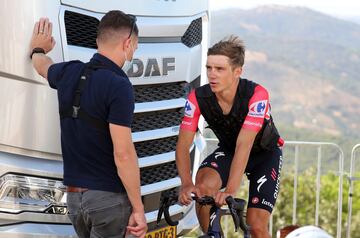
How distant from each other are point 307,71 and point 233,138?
7428 cm

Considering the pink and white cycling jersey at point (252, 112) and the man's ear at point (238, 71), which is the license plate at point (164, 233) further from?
Answer: the man's ear at point (238, 71)

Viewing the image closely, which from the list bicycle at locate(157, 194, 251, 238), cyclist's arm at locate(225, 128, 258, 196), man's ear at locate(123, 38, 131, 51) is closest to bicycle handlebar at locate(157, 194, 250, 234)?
bicycle at locate(157, 194, 251, 238)

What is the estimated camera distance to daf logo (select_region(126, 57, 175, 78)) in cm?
557

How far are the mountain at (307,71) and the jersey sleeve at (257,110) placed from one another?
60102mm

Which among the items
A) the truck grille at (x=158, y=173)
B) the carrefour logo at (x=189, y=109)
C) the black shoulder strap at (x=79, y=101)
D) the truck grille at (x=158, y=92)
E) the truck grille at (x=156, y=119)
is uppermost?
the black shoulder strap at (x=79, y=101)

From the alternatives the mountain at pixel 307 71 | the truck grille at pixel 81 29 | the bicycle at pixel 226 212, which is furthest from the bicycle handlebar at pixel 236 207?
the mountain at pixel 307 71

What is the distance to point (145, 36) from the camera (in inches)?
224

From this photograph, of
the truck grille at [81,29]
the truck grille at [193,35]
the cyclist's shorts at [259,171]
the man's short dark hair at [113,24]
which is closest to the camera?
the man's short dark hair at [113,24]

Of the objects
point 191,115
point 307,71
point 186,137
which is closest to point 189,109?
point 191,115

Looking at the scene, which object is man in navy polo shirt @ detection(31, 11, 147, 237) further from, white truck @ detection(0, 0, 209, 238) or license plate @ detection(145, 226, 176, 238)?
license plate @ detection(145, 226, 176, 238)

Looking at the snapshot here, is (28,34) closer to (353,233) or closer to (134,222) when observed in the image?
(134,222)

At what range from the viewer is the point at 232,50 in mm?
5555

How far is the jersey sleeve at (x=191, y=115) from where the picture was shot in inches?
222

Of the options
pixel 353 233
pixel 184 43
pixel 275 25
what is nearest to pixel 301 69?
pixel 275 25
